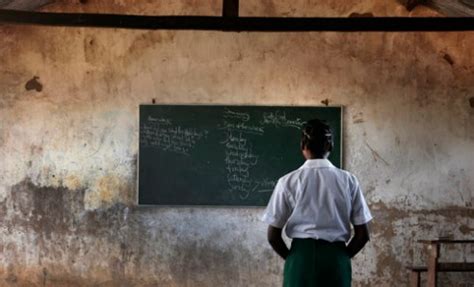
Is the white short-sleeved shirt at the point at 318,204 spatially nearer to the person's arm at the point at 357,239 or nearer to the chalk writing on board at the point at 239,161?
the person's arm at the point at 357,239

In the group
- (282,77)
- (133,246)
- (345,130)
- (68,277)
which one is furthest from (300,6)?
(68,277)

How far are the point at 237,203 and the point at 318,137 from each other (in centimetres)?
332

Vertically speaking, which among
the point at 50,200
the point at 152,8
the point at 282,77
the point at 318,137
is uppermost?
the point at 152,8

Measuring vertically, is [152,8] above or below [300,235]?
above

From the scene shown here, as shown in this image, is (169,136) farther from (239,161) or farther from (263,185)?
(263,185)

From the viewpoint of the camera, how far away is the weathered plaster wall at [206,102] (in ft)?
18.8

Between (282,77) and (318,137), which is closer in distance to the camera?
(318,137)

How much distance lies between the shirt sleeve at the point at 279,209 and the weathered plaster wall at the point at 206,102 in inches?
130

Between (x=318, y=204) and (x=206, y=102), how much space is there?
3472 millimetres

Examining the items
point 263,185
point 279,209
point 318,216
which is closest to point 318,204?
point 318,216

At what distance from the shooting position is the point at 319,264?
7.82ft

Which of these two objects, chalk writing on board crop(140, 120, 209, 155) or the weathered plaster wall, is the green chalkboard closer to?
chalk writing on board crop(140, 120, 209, 155)

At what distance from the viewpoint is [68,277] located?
579cm

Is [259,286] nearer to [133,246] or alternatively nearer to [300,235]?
[133,246]
